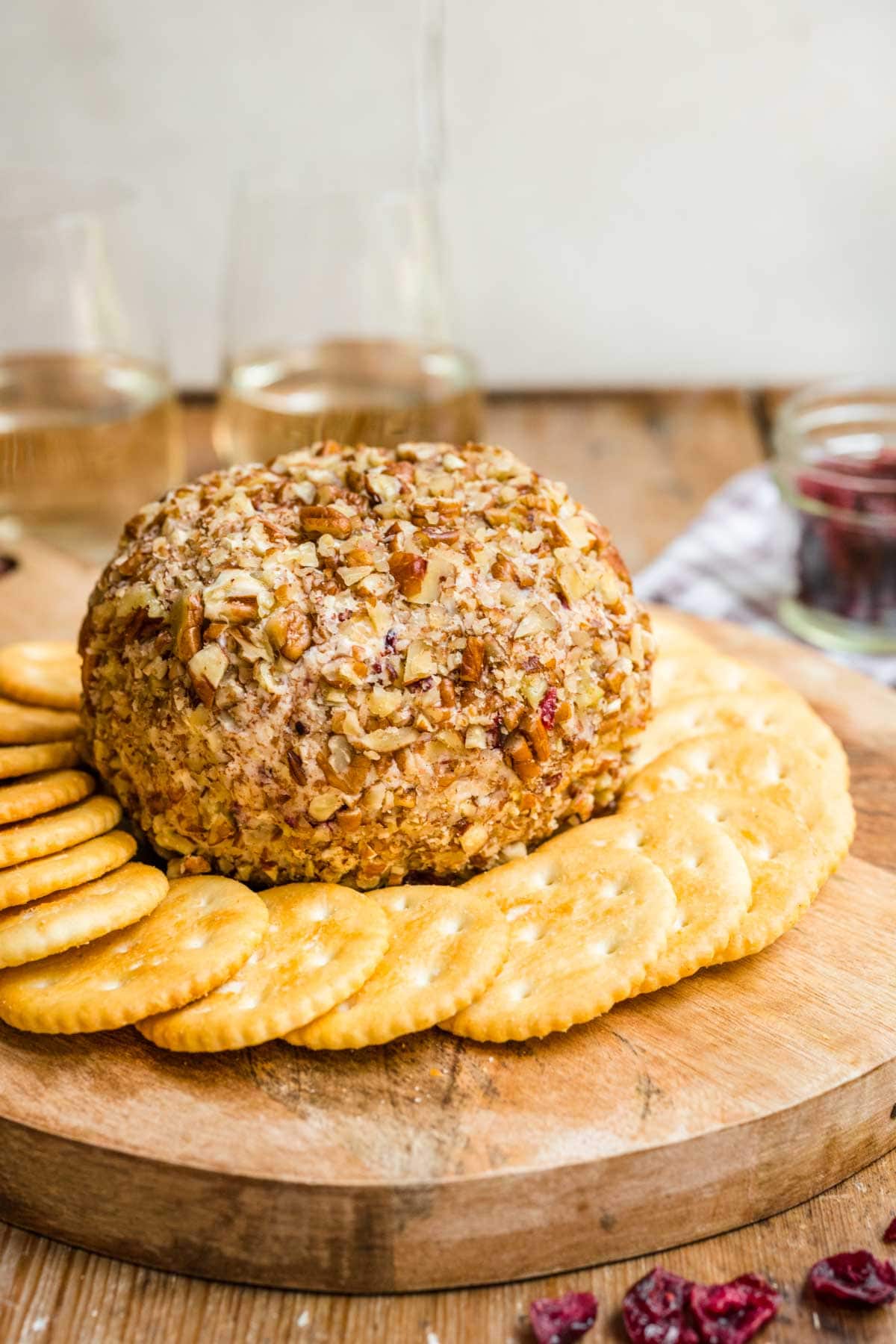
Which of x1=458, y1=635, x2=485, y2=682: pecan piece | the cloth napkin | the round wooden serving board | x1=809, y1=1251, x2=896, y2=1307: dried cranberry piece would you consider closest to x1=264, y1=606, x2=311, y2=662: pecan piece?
x1=458, y1=635, x2=485, y2=682: pecan piece

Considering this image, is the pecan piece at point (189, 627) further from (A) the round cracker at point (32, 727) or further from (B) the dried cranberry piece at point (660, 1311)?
(B) the dried cranberry piece at point (660, 1311)

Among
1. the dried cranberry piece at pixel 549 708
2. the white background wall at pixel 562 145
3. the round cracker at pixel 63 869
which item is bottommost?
the round cracker at pixel 63 869

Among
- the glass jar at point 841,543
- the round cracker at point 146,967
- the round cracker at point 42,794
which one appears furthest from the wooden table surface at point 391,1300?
the glass jar at point 841,543

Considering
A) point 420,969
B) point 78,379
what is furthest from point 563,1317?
point 78,379

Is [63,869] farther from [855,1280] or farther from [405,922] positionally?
[855,1280]

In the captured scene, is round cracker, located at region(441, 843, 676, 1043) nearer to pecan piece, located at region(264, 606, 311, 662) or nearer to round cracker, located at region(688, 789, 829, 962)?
round cracker, located at region(688, 789, 829, 962)

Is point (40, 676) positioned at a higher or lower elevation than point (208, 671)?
lower
